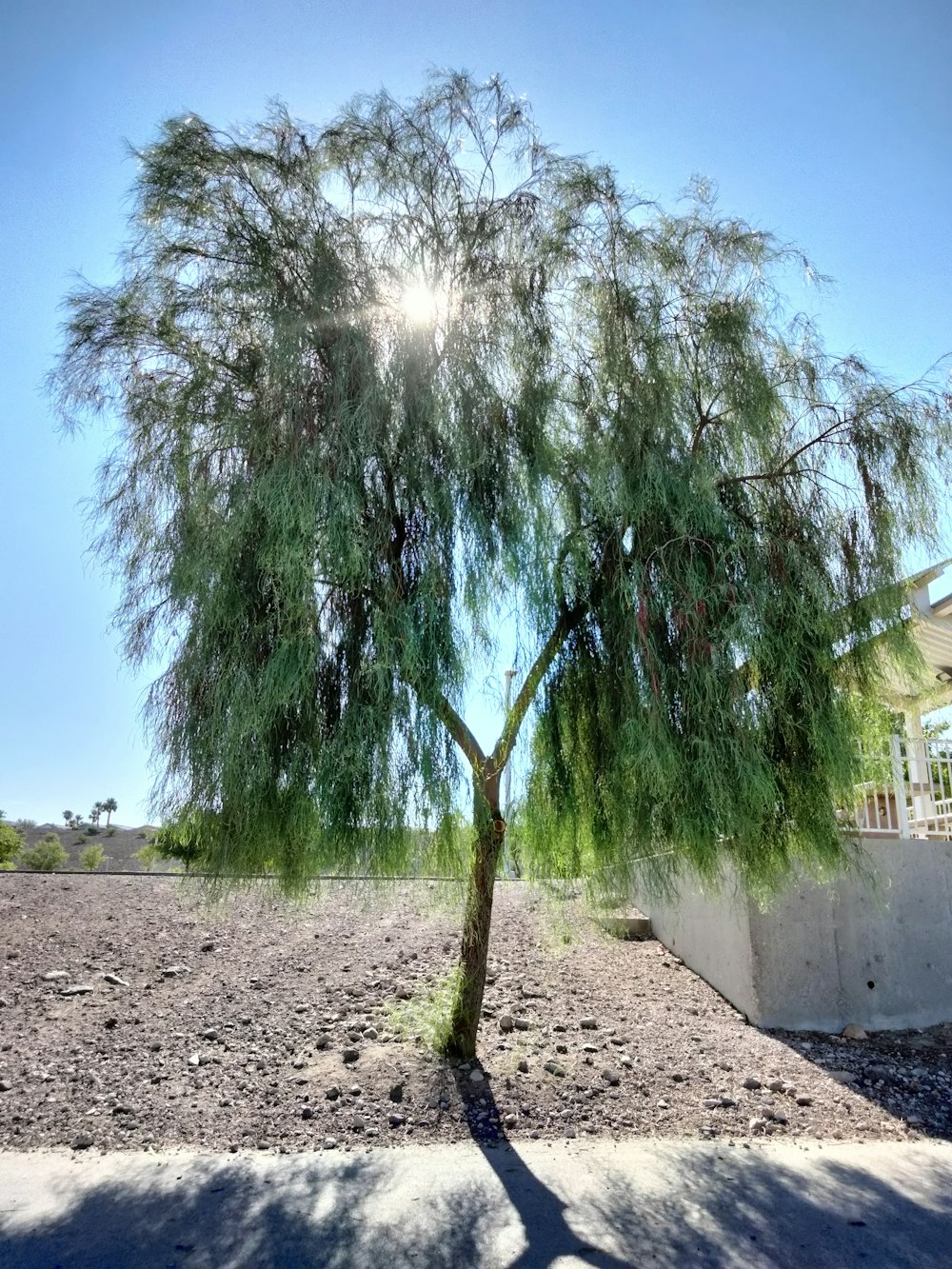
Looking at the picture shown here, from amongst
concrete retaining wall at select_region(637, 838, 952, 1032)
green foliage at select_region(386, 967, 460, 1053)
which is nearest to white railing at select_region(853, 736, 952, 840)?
concrete retaining wall at select_region(637, 838, 952, 1032)

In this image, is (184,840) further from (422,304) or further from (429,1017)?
(422,304)

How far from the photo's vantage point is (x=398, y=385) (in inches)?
203

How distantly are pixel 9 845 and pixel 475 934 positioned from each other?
46.5 feet

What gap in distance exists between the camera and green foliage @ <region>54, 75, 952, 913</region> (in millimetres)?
4844

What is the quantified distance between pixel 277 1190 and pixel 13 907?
6.71 m

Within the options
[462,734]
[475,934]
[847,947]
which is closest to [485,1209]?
[475,934]

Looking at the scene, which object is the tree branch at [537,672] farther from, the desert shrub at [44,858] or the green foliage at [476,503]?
the desert shrub at [44,858]

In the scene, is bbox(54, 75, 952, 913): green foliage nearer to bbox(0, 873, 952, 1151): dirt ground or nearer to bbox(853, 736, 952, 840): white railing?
bbox(0, 873, 952, 1151): dirt ground

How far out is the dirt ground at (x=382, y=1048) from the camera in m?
5.35

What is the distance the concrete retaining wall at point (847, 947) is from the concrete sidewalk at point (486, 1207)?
7.11 ft

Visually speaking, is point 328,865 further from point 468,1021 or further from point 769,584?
point 769,584

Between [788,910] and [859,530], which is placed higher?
[859,530]

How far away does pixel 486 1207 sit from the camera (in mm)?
4176

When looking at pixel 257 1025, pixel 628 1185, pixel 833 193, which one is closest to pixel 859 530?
pixel 833 193
